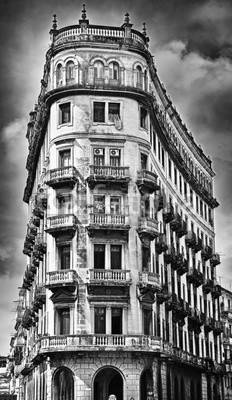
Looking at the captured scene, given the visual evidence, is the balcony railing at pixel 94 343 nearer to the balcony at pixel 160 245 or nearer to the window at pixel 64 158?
the balcony at pixel 160 245

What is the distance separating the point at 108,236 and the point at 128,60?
17.0 metres

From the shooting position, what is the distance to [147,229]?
6912cm

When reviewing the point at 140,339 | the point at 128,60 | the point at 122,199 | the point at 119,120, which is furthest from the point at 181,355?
the point at 128,60

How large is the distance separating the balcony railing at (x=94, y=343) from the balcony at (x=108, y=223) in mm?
9083

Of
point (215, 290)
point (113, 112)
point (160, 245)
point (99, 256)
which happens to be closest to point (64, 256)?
point (99, 256)

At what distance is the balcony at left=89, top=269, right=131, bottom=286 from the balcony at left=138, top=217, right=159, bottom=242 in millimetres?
4115

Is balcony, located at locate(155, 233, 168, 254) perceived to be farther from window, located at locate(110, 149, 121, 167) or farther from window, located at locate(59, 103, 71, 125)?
window, located at locate(59, 103, 71, 125)

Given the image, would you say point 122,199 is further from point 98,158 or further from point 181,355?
point 181,355

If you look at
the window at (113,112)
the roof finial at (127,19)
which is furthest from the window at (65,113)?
the roof finial at (127,19)

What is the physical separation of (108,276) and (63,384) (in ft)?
32.2

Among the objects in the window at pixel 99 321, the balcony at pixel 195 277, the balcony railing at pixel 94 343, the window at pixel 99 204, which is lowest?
the balcony railing at pixel 94 343

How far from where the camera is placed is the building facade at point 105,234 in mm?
65688

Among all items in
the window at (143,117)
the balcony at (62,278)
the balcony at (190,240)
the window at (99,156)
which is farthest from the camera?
the balcony at (190,240)

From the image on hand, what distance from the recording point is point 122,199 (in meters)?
69.9
